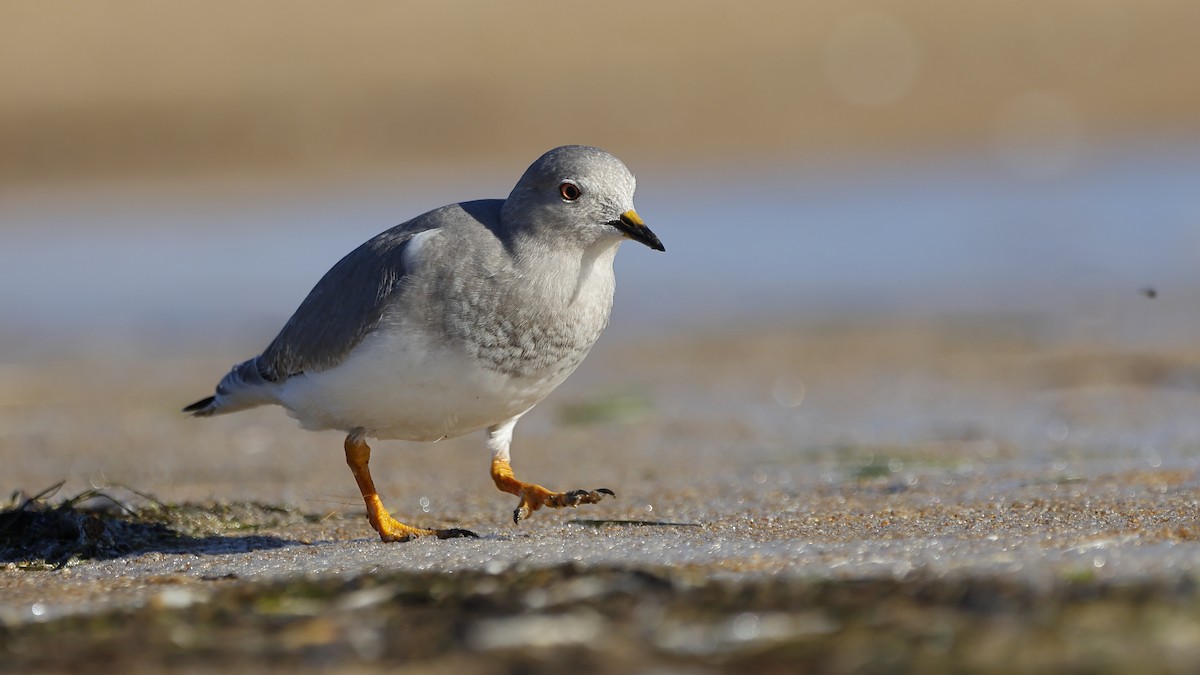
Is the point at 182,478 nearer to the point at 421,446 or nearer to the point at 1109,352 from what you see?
the point at 421,446

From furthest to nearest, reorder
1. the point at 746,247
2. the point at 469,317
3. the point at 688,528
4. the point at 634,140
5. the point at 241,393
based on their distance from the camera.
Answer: the point at 634,140, the point at 746,247, the point at 241,393, the point at 469,317, the point at 688,528

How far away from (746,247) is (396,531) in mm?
11908

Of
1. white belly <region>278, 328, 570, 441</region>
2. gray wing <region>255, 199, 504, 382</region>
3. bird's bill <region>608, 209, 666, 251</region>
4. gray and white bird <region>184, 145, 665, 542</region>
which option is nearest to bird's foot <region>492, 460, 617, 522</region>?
gray and white bird <region>184, 145, 665, 542</region>

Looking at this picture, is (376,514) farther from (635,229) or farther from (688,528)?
(635,229)

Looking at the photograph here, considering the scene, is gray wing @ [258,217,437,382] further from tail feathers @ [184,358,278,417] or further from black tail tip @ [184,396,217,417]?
black tail tip @ [184,396,217,417]

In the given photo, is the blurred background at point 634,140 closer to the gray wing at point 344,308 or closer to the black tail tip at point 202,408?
the black tail tip at point 202,408

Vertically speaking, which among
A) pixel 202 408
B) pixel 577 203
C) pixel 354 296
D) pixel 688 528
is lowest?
pixel 688 528

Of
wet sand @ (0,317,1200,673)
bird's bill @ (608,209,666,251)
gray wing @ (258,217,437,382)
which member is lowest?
wet sand @ (0,317,1200,673)

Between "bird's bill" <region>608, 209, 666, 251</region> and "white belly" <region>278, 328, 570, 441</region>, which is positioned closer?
"white belly" <region>278, 328, 570, 441</region>

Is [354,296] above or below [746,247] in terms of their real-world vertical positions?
below

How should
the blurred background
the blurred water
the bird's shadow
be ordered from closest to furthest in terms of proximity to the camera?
the bird's shadow
the blurred water
the blurred background

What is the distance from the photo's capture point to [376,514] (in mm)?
5188

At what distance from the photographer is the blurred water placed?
1301cm

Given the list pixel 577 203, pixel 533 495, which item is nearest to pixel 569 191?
→ pixel 577 203
